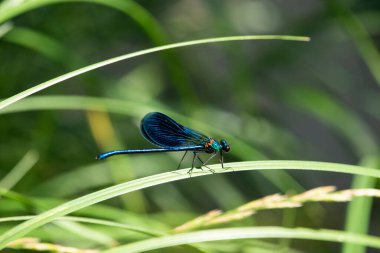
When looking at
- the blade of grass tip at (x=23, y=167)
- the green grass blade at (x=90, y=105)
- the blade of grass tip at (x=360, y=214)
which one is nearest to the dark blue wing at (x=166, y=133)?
the green grass blade at (x=90, y=105)

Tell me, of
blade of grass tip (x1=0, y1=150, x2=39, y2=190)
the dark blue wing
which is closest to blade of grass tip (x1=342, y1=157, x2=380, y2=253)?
the dark blue wing

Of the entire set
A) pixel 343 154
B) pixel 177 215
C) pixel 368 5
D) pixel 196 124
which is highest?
pixel 343 154

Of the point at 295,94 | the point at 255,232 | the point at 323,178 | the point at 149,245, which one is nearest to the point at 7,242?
the point at 149,245

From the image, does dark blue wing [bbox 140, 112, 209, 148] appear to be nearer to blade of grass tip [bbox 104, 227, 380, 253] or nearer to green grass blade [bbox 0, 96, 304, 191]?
green grass blade [bbox 0, 96, 304, 191]

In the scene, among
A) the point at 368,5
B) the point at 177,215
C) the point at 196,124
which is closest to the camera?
the point at 196,124

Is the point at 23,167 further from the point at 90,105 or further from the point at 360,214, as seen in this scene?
the point at 360,214

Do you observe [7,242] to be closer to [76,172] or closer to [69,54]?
[69,54]
